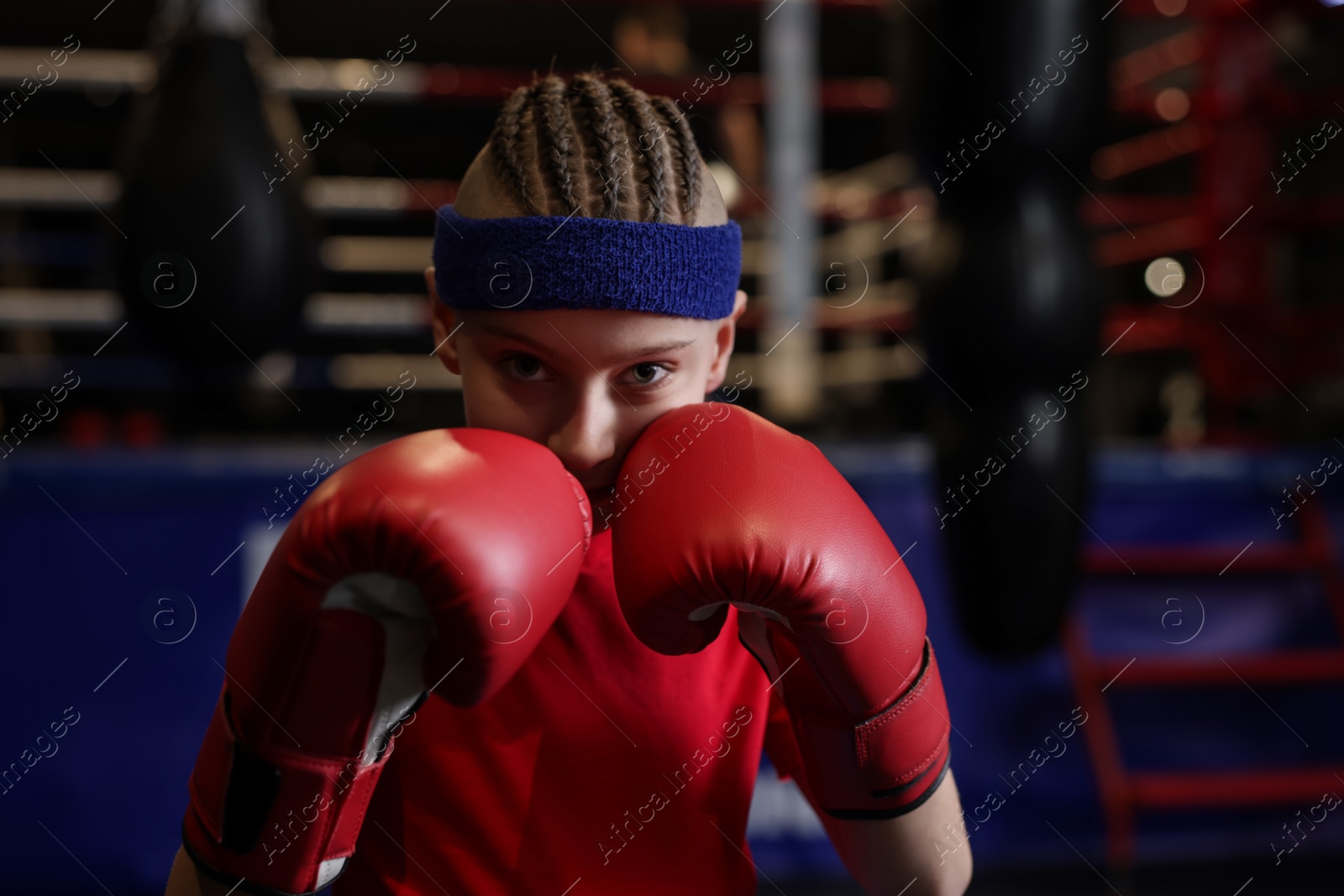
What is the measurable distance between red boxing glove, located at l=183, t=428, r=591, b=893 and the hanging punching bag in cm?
96

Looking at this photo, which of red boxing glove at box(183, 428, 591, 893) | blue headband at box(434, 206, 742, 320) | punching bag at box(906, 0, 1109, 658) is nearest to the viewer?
red boxing glove at box(183, 428, 591, 893)

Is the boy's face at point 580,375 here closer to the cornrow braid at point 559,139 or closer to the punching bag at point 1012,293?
the cornrow braid at point 559,139

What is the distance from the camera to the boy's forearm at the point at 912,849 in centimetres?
76

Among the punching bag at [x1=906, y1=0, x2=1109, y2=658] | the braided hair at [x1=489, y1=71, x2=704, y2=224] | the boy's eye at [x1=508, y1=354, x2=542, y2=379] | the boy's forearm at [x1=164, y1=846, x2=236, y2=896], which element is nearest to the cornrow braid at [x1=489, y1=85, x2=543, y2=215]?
the braided hair at [x1=489, y1=71, x2=704, y2=224]

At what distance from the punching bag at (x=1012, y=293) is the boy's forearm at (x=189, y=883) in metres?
1.09

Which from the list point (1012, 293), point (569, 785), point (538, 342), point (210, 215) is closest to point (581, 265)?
point (538, 342)

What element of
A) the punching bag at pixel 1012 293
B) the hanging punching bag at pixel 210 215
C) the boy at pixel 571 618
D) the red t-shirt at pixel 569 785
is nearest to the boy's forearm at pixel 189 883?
the boy at pixel 571 618

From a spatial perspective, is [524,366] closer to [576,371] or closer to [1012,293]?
[576,371]

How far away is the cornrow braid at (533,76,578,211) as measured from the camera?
2.48 feet

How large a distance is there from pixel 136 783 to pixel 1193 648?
219 centimetres

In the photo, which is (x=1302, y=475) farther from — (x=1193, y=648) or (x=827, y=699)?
(x=827, y=699)

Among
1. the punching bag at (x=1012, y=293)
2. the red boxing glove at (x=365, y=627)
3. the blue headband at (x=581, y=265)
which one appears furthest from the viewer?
the punching bag at (x=1012, y=293)

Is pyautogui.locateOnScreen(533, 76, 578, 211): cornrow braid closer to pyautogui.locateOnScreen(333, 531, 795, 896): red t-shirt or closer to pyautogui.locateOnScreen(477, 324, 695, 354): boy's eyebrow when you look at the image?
pyautogui.locateOnScreen(477, 324, 695, 354): boy's eyebrow

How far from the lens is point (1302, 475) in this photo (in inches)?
92.5
